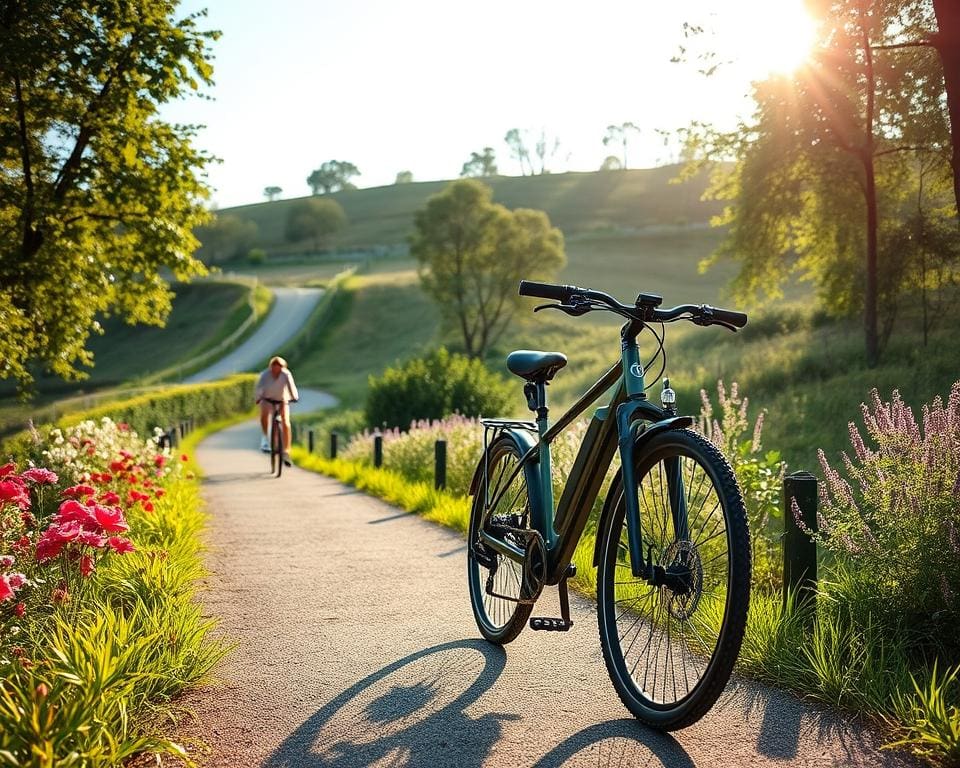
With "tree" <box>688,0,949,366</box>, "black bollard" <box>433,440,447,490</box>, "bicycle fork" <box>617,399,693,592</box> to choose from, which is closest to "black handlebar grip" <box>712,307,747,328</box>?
"bicycle fork" <box>617,399,693,592</box>

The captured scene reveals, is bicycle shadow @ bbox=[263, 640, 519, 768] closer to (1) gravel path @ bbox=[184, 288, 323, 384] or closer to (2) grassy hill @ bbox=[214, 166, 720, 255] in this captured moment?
(1) gravel path @ bbox=[184, 288, 323, 384]

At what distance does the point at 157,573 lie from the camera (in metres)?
5.32

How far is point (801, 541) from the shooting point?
4586 millimetres

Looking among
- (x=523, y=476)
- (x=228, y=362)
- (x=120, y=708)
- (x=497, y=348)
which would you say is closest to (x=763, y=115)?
(x=523, y=476)

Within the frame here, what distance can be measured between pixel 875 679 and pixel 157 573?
406 centimetres

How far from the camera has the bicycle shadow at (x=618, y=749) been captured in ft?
10.4

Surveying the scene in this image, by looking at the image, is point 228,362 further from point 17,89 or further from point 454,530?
point 454,530

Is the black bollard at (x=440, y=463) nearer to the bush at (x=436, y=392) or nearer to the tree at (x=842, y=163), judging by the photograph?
the bush at (x=436, y=392)

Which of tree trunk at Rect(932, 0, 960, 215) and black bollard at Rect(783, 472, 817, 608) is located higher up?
tree trunk at Rect(932, 0, 960, 215)

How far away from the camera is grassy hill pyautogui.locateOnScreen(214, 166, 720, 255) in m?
116

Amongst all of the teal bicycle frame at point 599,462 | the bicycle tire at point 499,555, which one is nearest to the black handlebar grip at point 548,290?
the teal bicycle frame at point 599,462

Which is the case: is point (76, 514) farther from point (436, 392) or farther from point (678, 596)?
point (436, 392)

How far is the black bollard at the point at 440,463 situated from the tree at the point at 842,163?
11.8 m

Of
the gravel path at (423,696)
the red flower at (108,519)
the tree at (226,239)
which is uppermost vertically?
the tree at (226,239)
